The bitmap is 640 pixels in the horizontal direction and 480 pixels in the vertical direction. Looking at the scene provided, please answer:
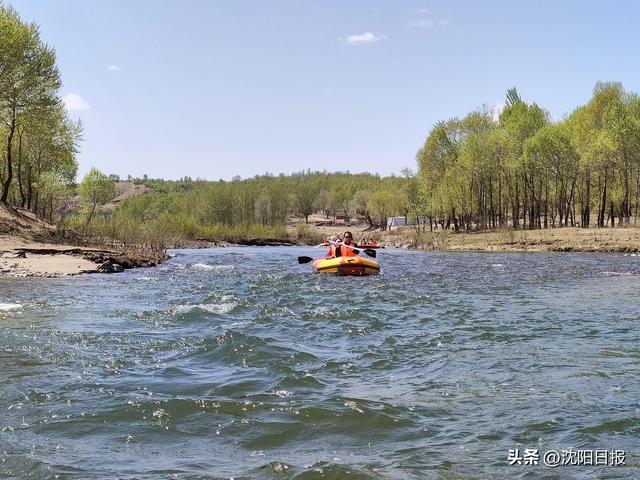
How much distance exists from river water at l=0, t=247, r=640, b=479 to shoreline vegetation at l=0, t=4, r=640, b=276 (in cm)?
1411

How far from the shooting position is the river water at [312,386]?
5.87 meters

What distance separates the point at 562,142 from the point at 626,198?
7.28m

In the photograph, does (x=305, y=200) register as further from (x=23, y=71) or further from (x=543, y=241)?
(x=23, y=71)

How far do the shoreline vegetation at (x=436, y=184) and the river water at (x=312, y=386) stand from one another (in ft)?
46.3

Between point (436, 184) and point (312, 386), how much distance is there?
62.4m

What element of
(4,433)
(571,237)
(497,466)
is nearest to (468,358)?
(497,466)

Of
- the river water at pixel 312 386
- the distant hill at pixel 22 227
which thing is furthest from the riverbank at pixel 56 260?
the river water at pixel 312 386

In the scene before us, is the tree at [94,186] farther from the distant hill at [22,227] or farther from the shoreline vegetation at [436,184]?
the distant hill at [22,227]

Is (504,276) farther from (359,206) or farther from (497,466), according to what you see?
(359,206)

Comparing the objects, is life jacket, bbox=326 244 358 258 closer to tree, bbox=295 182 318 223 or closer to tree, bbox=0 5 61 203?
tree, bbox=0 5 61 203

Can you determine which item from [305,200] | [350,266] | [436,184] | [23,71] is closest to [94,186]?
[23,71]

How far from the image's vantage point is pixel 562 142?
172 feet

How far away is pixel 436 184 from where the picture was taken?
2709 inches

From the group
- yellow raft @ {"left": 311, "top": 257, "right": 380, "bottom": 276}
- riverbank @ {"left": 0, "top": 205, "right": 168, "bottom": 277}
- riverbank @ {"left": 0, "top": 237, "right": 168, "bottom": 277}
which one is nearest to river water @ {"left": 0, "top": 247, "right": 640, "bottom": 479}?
riverbank @ {"left": 0, "top": 237, "right": 168, "bottom": 277}
